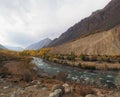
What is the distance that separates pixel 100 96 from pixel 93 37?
169630mm

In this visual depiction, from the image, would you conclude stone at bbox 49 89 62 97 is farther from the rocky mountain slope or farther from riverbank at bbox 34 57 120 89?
the rocky mountain slope

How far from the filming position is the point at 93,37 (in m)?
181

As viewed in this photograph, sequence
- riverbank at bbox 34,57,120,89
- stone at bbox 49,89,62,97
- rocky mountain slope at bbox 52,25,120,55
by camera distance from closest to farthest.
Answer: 1. stone at bbox 49,89,62,97
2. riverbank at bbox 34,57,120,89
3. rocky mountain slope at bbox 52,25,120,55

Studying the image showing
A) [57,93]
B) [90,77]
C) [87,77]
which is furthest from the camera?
[90,77]

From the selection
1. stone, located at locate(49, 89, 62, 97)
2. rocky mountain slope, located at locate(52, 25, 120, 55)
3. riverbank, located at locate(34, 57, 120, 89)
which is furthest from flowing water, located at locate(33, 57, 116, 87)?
rocky mountain slope, located at locate(52, 25, 120, 55)

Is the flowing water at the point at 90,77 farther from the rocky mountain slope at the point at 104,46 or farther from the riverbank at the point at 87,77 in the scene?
the rocky mountain slope at the point at 104,46

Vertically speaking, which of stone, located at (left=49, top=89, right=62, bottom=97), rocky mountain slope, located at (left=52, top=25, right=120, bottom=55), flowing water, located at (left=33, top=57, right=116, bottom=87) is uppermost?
rocky mountain slope, located at (left=52, top=25, right=120, bottom=55)

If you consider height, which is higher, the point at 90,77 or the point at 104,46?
the point at 104,46

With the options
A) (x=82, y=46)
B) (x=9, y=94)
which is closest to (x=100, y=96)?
(x=9, y=94)

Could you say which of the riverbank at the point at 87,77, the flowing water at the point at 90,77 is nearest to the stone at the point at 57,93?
the riverbank at the point at 87,77

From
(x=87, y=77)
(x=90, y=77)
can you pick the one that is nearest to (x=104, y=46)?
(x=90, y=77)

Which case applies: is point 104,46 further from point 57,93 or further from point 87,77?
point 57,93

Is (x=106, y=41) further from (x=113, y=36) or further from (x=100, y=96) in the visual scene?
(x=100, y=96)

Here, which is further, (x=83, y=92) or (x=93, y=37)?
(x=93, y=37)
